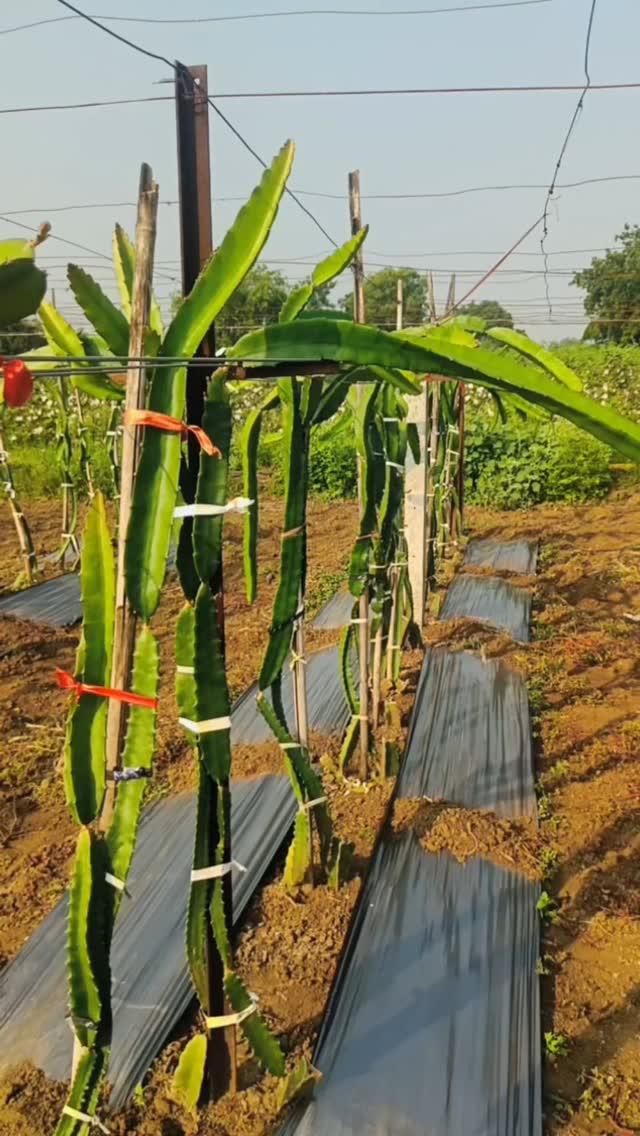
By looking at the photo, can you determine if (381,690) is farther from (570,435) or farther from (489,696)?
(570,435)

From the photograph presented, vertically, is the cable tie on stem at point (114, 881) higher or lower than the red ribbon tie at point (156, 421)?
lower

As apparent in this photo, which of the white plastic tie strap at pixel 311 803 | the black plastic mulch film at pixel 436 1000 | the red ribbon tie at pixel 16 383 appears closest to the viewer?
the red ribbon tie at pixel 16 383

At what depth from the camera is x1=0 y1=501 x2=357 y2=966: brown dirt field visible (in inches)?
105

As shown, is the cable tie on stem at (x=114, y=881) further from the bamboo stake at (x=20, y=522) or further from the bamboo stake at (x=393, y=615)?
the bamboo stake at (x=20, y=522)

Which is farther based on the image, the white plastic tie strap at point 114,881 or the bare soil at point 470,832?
the bare soil at point 470,832

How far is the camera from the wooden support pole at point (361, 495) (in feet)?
9.05

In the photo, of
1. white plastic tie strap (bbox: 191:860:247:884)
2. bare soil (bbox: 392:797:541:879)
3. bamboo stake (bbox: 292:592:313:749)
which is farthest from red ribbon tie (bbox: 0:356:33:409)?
bare soil (bbox: 392:797:541:879)

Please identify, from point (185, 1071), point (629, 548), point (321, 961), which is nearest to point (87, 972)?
point (185, 1071)

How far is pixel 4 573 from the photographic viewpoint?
659cm

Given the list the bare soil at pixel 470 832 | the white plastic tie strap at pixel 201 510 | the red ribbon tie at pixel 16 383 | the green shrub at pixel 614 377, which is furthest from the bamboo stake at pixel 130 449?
the green shrub at pixel 614 377

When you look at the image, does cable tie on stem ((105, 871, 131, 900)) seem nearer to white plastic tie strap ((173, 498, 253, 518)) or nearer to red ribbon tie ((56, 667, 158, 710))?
red ribbon tie ((56, 667, 158, 710))

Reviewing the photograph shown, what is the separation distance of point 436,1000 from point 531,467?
8.27 m

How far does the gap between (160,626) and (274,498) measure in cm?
527

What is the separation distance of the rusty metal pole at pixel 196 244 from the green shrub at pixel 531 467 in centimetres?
840
